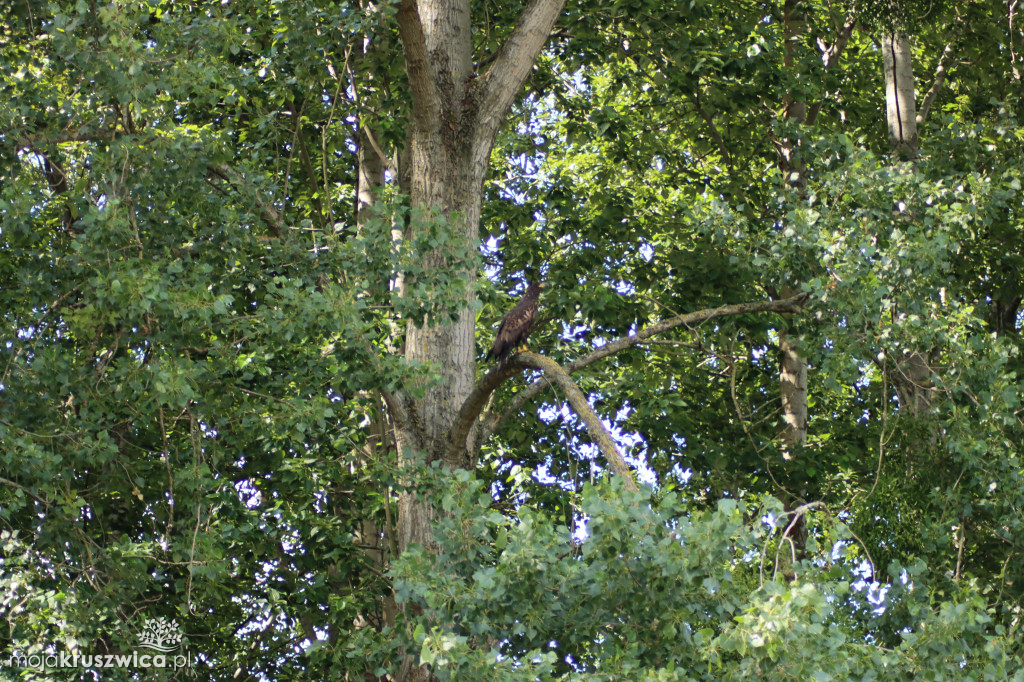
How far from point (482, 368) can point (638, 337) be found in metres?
3.35

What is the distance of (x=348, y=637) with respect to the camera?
276 inches

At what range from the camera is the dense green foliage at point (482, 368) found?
454cm

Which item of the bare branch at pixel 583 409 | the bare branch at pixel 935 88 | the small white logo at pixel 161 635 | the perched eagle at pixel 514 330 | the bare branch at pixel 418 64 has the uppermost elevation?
the bare branch at pixel 935 88

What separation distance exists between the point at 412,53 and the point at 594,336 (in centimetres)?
315

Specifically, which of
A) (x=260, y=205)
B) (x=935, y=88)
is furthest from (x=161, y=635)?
(x=935, y=88)

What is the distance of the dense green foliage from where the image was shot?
454 centimetres

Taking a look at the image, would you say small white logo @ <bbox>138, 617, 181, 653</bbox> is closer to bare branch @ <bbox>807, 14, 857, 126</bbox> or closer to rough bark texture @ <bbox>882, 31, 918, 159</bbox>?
A: rough bark texture @ <bbox>882, 31, 918, 159</bbox>

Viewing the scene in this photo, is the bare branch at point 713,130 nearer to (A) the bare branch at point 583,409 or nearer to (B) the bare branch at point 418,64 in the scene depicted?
(B) the bare branch at point 418,64

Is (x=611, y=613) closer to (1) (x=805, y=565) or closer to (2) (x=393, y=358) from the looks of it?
(1) (x=805, y=565)

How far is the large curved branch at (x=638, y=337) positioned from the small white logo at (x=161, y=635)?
83.7 inches

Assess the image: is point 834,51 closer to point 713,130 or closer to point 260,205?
point 713,130

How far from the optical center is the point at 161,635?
659 centimetres

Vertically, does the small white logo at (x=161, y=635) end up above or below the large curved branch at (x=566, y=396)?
below

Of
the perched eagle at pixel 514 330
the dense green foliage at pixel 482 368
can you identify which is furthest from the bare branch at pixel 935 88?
the perched eagle at pixel 514 330
